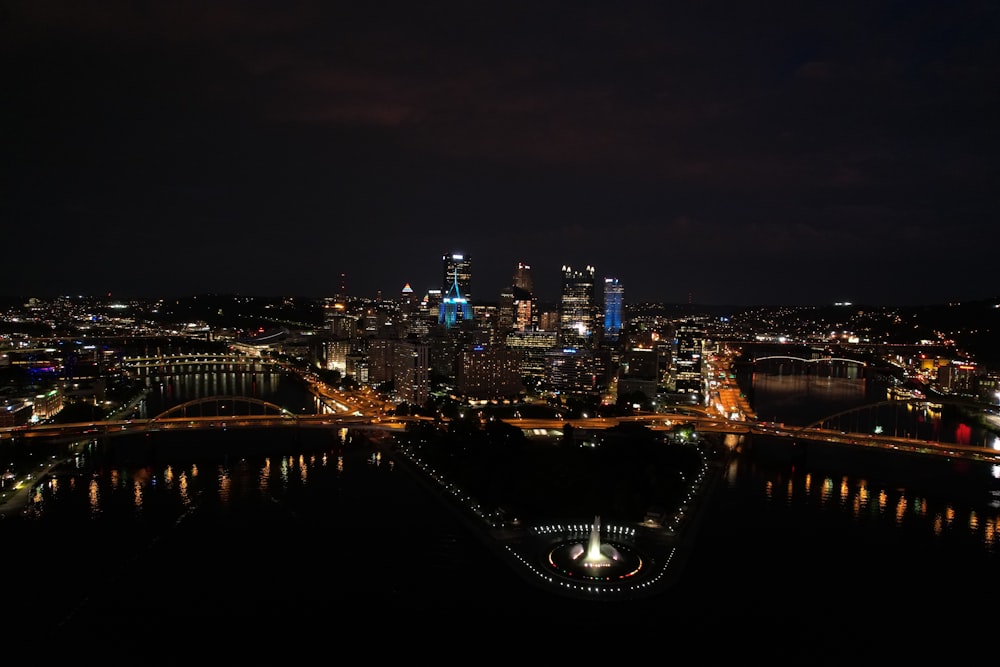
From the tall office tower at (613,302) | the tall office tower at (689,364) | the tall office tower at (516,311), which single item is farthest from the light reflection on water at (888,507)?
the tall office tower at (613,302)

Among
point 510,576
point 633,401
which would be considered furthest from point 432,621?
point 633,401

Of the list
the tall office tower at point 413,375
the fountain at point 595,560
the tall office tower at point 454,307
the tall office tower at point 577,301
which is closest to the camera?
the fountain at point 595,560

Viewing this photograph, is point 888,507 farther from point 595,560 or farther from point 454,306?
point 454,306

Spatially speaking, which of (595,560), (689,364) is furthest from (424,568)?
(689,364)

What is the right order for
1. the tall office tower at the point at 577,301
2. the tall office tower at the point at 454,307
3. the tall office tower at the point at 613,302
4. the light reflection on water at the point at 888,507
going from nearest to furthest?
the light reflection on water at the point at 888,507, the tall office tower at the point at 454,307, the tall office tower at the point at 577,301, the tall office tower at the point at 613,302

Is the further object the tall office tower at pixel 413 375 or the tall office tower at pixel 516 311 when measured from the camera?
the tall office tower at pixel 516 311

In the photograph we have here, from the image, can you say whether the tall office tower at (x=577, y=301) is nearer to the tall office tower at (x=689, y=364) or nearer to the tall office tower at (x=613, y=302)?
the tall office tower at (x=613, y=302)

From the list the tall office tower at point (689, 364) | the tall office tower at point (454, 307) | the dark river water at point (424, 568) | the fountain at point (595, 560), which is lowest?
the dark river water at point (424, 568)
